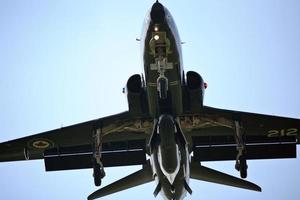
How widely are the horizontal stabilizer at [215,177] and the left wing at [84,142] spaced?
2.72m

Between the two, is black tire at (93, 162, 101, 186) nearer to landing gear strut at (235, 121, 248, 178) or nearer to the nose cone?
landing gear strut at (235, 121, 248, 178)

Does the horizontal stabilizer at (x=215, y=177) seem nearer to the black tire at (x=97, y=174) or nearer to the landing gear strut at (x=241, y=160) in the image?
the landing gear strut at (x=241, y=160)

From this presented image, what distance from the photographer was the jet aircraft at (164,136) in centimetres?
1811

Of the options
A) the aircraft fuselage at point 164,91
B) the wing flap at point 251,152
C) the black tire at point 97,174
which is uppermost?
the aircraft fuselage at point 164,91

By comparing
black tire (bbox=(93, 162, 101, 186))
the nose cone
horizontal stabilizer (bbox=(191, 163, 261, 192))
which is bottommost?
horizontal stabilizer (bbox=(191, 163, 261, 192))

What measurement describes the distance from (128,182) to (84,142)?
9.40 feet

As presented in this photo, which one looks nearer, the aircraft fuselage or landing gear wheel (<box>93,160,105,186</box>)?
the aircraft fuselage

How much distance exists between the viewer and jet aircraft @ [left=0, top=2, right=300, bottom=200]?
18.1 metres

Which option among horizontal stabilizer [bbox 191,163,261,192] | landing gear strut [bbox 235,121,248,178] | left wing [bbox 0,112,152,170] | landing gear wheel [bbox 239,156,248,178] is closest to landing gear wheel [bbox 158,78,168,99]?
left wing [bbox 0,112,152,170]

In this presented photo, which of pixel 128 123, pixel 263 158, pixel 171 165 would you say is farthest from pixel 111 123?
pixel 263 158

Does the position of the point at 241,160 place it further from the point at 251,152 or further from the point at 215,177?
the point at 251,152

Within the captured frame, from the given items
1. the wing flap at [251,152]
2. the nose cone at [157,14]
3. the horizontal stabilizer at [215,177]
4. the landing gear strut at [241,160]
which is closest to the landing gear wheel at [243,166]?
the landing gear strut at [241,160]

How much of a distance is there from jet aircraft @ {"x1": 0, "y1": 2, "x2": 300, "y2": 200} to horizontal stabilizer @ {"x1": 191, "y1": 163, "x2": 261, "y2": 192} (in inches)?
1.1

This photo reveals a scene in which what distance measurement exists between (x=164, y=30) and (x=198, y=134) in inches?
293
